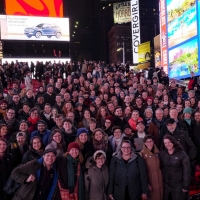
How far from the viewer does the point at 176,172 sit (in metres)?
4.67

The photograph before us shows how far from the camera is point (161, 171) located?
190 inches

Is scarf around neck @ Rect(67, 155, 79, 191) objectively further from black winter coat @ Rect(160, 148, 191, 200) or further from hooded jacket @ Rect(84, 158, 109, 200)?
black winter coat @ Rect(160, 148, 191, 200)

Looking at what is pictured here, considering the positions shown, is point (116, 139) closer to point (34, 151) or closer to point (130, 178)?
point (130, 178)

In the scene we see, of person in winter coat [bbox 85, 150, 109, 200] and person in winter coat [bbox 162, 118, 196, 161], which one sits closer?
person in winter coat [bbox 85, 150, 109, 200]

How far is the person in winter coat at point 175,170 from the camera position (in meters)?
4.62

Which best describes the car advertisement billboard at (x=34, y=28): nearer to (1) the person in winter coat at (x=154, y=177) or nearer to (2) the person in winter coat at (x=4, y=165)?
(2) the person in winter coat at (x=4, y=165)

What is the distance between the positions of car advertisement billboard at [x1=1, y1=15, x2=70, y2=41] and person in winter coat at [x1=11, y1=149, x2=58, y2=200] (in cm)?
2779

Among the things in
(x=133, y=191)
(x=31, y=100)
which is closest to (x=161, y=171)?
(x=133, y=191)

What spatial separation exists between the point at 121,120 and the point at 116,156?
249 centimetres

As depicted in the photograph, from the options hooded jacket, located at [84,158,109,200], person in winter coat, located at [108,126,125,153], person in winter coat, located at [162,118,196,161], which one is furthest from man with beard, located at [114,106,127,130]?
hooded jacket, located at [84,158,109,200]

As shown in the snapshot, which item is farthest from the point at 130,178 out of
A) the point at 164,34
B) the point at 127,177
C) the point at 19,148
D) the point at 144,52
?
the point at 144,52

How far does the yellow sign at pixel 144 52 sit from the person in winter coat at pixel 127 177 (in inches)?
1093

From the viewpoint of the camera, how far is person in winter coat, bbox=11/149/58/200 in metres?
4.05

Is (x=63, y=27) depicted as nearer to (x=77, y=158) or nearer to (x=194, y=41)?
(x=194, y=41)
